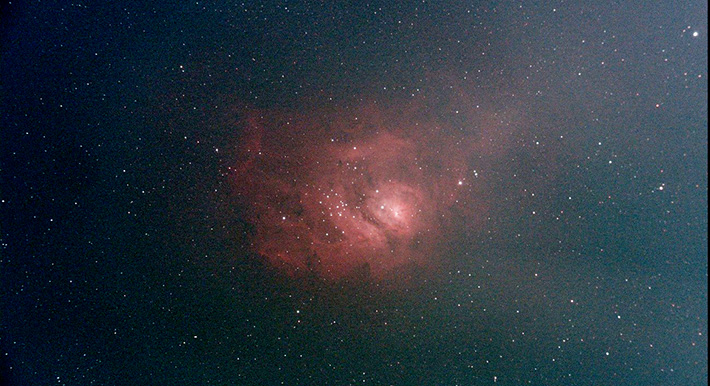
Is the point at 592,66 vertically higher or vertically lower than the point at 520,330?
higher

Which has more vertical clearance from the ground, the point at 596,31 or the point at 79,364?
the point at 596,31

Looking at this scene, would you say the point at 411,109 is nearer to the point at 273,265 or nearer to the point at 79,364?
the point at 273,265

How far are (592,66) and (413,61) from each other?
29 cm

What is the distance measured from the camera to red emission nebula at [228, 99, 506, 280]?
0.52 meters

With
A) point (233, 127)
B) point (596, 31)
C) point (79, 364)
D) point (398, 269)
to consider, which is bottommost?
point (79, 364)

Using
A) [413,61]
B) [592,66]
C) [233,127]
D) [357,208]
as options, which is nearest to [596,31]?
[592,66]

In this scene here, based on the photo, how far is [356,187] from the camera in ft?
A: 1.71

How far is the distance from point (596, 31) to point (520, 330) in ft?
1.67

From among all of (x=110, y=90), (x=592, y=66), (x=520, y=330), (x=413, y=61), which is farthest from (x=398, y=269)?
(x=110, y=90)

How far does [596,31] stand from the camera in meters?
0.50

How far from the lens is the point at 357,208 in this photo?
1.71ft

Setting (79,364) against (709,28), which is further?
(79,364)

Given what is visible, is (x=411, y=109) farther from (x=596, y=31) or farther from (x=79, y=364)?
(x=79, y=364)

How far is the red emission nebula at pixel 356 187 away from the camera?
1.69 ft
